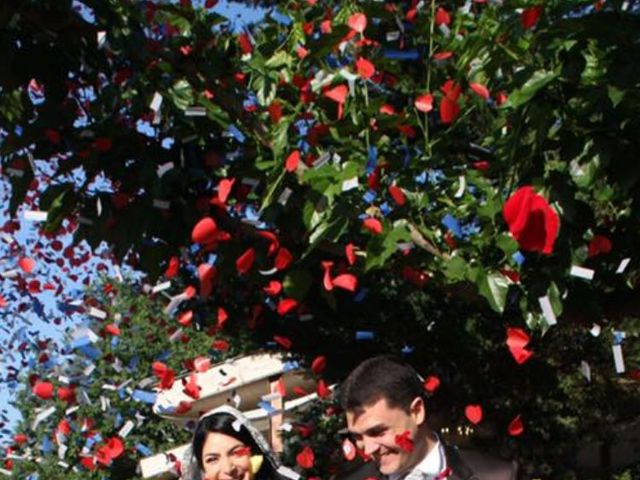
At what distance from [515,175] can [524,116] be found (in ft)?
1.00

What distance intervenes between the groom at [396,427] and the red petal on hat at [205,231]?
0.76 metres

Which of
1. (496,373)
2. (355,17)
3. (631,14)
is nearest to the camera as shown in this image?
(631,14)

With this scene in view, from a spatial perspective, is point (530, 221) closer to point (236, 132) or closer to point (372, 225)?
point (372, 225)

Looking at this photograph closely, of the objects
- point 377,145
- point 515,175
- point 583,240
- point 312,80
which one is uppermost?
point 312,80

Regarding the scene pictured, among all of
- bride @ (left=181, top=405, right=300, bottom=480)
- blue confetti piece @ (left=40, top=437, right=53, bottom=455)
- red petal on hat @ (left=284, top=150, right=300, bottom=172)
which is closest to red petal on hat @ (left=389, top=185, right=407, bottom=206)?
red petal on hat @ (left=284, top=150, right=300, bottom=172)

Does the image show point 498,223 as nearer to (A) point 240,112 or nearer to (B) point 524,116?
(B) point 524,116

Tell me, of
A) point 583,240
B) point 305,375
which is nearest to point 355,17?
point 583,240

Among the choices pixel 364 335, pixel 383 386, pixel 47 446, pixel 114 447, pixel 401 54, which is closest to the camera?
pixel 383 386

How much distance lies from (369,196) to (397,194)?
15 cm

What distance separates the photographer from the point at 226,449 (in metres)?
4.46

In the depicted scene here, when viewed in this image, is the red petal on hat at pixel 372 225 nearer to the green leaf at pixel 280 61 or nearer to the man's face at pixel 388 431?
the man's face at pixel 388 431

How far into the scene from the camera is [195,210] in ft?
14.0

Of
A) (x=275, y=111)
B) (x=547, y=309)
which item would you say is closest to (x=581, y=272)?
(x=547, y=309)

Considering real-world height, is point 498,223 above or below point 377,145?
below
